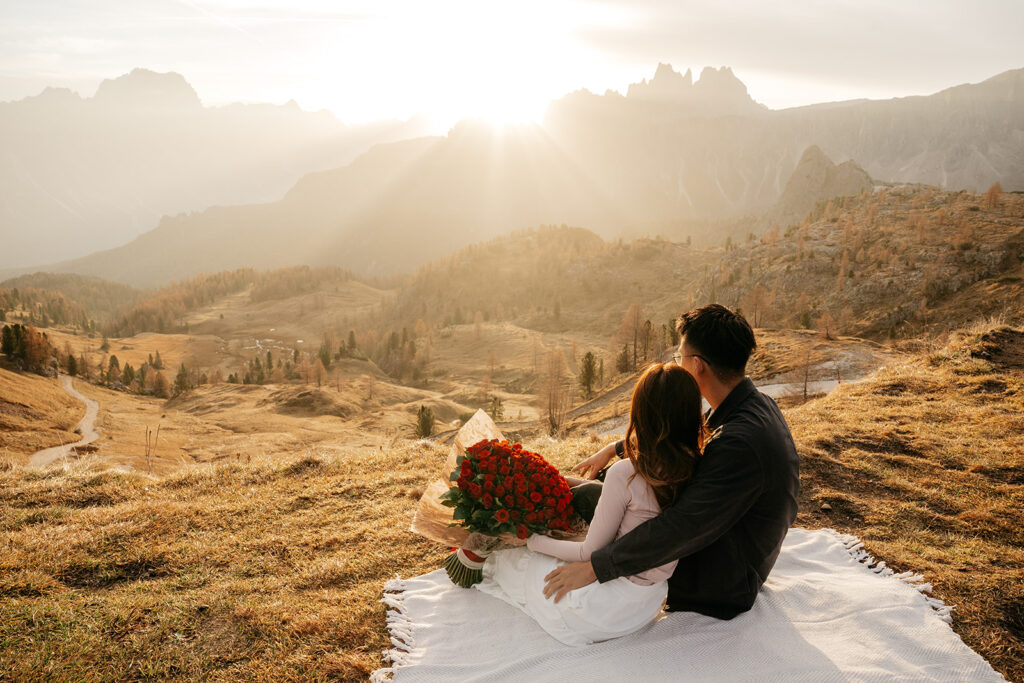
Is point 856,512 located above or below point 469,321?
above

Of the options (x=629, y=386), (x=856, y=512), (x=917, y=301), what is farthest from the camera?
(x=917, y=301)

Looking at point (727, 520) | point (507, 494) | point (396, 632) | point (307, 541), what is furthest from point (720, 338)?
point (307, 541)

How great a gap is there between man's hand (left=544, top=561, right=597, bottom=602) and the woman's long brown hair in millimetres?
994

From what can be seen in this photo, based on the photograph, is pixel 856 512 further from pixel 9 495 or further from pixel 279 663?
pixel 9 495

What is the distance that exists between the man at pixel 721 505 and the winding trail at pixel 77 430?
15874 millimetres

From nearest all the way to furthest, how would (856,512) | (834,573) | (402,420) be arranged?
(834,573) < (856,512) < (402,420)

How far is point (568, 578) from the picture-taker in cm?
496

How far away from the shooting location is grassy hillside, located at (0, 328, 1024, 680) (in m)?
5.66

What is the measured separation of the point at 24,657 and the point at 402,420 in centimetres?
7152

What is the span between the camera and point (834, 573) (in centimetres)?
648

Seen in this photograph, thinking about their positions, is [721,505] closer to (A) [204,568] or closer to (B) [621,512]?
(B) [621,512]

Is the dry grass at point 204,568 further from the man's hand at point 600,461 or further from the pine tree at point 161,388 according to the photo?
the pine tree at point 161,388

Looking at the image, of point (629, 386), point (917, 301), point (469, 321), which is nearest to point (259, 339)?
point (469, 321)

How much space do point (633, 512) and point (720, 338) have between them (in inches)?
70.2
